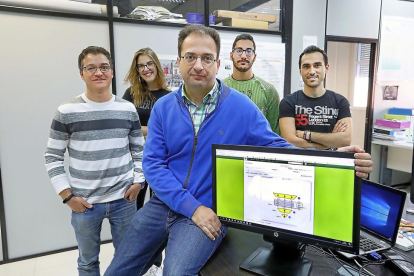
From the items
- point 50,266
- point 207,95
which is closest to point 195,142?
point 207,95

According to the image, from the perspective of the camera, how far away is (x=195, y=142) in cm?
129

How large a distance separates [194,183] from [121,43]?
201cm

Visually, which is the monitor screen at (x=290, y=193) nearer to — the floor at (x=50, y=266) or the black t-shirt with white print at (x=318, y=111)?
the black t-shirt with white print at (x=318, y=111)

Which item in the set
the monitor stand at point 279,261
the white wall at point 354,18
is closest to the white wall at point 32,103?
the monitor stand at point 279,261

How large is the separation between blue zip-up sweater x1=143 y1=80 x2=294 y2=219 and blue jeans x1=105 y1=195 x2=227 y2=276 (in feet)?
0.27

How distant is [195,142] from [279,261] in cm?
57

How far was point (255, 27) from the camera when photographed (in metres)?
3.33

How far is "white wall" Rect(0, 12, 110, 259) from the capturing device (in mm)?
2465

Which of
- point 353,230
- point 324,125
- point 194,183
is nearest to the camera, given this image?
point 353,230

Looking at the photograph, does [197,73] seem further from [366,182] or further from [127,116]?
[366,182]

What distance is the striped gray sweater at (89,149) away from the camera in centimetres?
167

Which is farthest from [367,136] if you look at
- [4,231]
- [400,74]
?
[4,231]

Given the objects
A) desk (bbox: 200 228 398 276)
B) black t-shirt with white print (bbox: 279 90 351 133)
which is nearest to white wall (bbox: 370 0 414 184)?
black t-shirt with white print (bbox: 279 90 351 133)

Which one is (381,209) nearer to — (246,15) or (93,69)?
(93,69)
